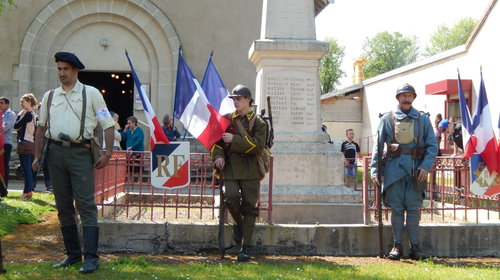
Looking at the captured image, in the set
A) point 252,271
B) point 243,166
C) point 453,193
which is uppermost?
point 243,166

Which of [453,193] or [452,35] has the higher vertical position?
[452,35]

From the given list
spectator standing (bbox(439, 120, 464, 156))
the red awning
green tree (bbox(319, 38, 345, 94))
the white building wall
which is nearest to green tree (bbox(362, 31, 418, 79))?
green tree (bbox(319, 38, 345, 94))

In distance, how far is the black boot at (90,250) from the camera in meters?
5.25

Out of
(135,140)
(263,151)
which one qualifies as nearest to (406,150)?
(263,151)

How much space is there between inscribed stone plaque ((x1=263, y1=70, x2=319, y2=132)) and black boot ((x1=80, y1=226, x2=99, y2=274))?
355 centimetres

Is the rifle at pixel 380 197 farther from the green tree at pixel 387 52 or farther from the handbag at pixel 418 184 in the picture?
the green tree at pixel 387 52

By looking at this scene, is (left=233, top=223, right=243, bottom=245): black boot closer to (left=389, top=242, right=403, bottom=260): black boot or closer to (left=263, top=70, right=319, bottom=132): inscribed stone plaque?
(left=389, top=242, right=403, bottom=260): black boot

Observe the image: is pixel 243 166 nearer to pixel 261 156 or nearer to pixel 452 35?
pixel 261 156

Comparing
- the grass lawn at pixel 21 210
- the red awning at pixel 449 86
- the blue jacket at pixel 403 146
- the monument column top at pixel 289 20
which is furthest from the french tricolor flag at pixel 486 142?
the red awning at pixel 449 86

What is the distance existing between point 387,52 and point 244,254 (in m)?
77.1

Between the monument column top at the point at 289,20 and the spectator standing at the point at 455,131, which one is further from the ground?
the monument column top at the point at 289,20

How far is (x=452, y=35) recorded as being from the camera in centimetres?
7106

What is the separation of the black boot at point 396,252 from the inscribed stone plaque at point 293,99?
2.36 metres

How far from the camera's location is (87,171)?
5.46 meters
